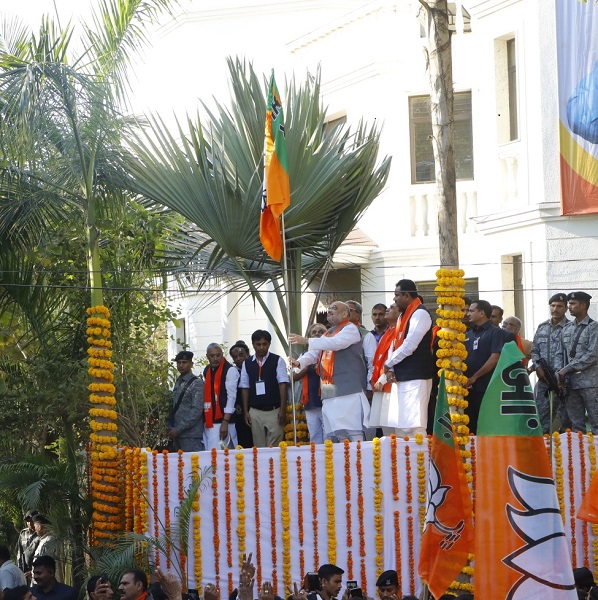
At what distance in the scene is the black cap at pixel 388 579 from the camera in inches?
392

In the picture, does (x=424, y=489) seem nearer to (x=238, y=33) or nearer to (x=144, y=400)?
(x=144, y=400)

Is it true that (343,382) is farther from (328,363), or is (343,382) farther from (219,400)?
(219,400)

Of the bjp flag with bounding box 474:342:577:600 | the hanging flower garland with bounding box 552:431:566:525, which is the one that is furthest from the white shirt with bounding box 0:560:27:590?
the bjp flag with bounding box 474:342:577:600

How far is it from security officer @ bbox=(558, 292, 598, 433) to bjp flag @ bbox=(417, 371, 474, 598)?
9.60 feet

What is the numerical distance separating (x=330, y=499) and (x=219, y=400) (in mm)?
2062

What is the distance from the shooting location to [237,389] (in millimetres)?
12375

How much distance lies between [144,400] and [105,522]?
181 centimetres

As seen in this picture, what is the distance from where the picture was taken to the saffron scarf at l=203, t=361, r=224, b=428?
1230 cm

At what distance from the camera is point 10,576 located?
10914 millimetres

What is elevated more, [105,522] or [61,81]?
[61,81]

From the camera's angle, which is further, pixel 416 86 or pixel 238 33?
pixel 238 33

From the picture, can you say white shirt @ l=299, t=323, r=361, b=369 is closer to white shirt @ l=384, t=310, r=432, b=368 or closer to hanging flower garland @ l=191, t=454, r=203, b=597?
white shirt @ l=384, t=310, r=432, b=368

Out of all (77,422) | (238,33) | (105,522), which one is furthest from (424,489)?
(238,33)

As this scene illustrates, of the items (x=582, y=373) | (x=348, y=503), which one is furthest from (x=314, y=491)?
(x=582, y=373)
